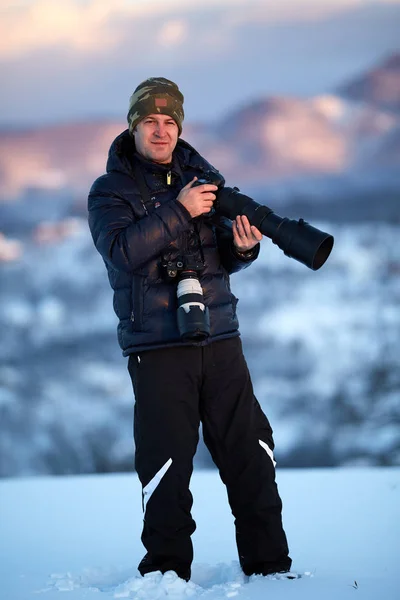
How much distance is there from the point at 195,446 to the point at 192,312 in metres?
0.38

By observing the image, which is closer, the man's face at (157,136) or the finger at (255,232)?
the finger at (255,232)

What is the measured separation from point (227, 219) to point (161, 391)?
0.50 m

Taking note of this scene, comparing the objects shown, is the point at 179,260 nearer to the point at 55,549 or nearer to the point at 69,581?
the point at 69,581

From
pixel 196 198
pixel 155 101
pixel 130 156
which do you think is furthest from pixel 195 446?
pixel 155 101

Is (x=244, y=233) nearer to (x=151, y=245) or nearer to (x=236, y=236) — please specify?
(x=236, y=236)

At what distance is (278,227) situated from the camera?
2.23 metres

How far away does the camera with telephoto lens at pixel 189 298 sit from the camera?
7.18 ft

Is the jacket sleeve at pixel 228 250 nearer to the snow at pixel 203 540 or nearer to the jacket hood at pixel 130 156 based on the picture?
the jacket hood at pixel 130 156

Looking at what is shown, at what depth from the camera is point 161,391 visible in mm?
2285

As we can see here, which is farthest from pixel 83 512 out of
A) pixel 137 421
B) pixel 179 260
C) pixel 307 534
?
pixel 179 260

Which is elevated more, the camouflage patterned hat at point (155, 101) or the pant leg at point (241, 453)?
the camouflage patterned hat at point (155, 101)

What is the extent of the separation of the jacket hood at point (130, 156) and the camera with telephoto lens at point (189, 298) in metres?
0.30

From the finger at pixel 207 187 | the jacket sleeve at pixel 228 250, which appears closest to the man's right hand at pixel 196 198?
the finger at pixel 207 187

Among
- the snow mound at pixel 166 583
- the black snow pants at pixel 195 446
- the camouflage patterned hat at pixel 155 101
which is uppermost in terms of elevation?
the camouflage patterned hat at pixel 155 101
